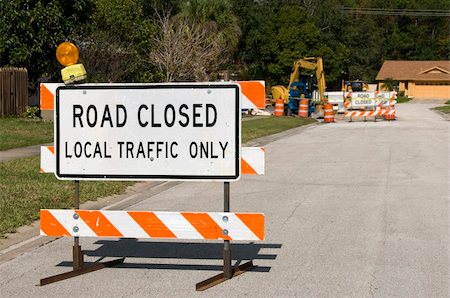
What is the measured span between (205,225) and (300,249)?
Result: 170 cm

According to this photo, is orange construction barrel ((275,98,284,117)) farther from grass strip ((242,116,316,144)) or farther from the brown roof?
the brown roof

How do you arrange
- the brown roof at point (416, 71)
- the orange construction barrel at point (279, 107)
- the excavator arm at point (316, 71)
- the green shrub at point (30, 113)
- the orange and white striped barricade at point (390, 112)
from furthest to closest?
the brown roof at point (416, 71), the excavator arm at point (316, 71), the orange construction barrel at point (279, 107), the orange and white striped barricade at point (390, 112), the green shrub at point (30, 113)

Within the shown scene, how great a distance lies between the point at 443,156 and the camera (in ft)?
64.7

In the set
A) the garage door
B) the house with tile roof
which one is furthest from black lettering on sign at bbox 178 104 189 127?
the garage door

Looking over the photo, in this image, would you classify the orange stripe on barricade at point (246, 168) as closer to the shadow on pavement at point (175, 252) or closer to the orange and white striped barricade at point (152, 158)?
the orange and white striped barricade at point (152, 158)

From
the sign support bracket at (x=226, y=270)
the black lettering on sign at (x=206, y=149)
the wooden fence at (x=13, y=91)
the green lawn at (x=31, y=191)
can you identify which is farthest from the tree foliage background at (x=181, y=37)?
the sign support bracket at (x=226, y=270)

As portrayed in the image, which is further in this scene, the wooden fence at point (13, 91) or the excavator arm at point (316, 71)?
the excavator arm at point (316, 71)

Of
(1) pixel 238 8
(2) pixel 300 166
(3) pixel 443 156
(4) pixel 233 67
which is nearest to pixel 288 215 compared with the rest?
(2) pixel 300 166

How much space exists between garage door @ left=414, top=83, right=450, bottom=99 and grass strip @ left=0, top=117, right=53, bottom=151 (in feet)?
286

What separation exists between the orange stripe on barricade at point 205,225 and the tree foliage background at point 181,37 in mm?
25745

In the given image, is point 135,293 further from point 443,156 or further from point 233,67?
point 233,67

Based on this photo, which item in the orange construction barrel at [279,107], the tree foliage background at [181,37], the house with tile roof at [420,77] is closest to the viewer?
the tree foliage background at [181,37]

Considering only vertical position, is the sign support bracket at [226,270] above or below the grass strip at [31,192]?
above

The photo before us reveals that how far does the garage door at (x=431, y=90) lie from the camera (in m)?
108
